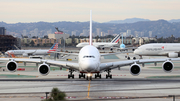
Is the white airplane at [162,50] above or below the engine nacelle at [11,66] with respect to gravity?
above

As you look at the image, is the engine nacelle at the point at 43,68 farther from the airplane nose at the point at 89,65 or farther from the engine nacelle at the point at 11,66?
the airplane nose at the point at 89,65

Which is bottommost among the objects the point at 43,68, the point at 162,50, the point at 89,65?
the point at 43,68

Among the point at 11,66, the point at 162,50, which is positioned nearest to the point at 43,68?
the point at 11,66

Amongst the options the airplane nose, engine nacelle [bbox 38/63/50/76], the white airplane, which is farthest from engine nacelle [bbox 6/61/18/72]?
the white airplane

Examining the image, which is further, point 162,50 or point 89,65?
point 162,50

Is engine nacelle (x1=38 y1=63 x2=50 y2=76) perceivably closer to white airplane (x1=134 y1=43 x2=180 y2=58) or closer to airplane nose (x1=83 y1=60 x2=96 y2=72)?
airplane nose (x1=83 y1=60 x2=96 y2=72)

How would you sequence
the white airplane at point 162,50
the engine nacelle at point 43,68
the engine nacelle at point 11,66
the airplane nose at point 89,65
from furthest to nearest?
the white airplane at point 162,50, the engine nacelle at point 11,66, the engine nacelle at point 43,68, the airplane nose at point 89,65

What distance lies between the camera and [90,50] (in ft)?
101

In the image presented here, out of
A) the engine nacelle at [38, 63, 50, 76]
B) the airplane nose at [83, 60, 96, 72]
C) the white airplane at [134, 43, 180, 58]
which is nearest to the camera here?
the airplane nose at [83, 60, 96, 72]

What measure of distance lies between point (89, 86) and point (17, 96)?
8.50 meters

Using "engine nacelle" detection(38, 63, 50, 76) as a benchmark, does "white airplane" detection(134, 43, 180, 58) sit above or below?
above

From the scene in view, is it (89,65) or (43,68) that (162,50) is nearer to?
(43,68)

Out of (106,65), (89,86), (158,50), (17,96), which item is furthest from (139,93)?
(158,50)

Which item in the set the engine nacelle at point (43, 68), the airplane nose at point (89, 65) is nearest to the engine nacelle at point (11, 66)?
the engine nacelle at point (43, 68)
